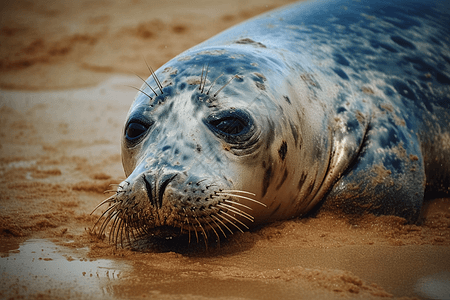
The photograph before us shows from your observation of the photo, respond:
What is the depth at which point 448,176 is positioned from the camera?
10.7ft

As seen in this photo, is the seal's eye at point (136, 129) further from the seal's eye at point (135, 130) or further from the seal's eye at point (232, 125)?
the seal's eye at point (232, 125)

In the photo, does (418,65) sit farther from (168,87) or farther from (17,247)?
Answer: (17,247)

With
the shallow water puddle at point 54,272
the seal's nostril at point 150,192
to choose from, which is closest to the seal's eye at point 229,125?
the seal's nostril at point 150,192

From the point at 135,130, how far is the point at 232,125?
1.71ft

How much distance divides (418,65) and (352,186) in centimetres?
118

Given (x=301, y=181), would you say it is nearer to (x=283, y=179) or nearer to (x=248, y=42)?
(x=283, y=179)

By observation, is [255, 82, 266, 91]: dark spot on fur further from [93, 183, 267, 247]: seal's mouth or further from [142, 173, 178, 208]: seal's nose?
[142, 173, 178, 208]: seal's nose

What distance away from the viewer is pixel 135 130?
259 centimetres

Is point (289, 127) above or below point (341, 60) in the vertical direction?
below

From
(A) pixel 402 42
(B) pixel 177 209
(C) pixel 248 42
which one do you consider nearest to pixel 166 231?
(B) pixel 177 209

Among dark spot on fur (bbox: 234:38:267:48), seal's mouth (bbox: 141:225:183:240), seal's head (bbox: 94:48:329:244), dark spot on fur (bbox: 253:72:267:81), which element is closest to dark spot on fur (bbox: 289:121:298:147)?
seal's head (bbox: 94:48:329:244)

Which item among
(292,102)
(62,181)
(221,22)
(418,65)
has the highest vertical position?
(221,22)

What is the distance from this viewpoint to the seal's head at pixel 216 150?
225 centimetres

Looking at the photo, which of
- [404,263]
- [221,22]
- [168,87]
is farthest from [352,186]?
[221,22]
